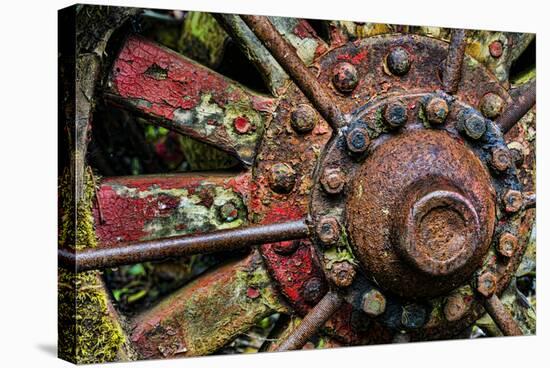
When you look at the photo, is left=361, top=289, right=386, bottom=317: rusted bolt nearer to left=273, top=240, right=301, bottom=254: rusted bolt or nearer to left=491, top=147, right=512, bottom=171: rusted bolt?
left=273, top=240, right=301, bottom=254: rusted bolt

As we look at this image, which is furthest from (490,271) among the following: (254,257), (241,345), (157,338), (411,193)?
A: (241,345)

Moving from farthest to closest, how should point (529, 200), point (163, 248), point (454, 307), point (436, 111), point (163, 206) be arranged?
1. point (529, 200)
2. point (454, 307)
3. point (436, 111)
4. point (163, 206)
5. point (163, 248)

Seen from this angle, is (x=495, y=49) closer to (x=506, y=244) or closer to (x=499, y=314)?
(x=506, y=244)

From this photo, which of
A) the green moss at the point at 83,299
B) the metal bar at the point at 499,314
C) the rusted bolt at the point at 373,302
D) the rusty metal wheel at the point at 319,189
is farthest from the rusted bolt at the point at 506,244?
the green moss at the point at 83,299

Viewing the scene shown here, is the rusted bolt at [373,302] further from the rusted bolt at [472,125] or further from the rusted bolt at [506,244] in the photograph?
the rusted bolt at [472,125]

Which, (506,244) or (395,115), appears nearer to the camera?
(395,115)

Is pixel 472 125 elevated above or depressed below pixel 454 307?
above

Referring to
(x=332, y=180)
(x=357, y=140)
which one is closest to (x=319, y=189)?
(x=332, y=180)

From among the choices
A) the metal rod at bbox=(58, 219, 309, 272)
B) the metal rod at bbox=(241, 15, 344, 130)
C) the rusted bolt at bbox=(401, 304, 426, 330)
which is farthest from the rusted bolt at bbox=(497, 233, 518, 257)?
the metal rod at bbox=(58, 219, 309, 272)
